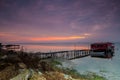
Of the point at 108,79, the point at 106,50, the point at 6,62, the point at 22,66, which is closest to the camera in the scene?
the point at 22,66

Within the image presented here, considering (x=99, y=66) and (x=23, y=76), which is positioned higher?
(x=23, y=76)

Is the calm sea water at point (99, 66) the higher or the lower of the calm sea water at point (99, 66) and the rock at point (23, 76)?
the lower

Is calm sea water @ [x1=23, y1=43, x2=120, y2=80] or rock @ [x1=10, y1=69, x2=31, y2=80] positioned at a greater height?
rock @ [x1=10, y1=69, x2=31, y2=80]

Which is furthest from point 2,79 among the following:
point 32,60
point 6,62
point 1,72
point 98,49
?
point 98,49

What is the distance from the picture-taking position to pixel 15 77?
870 cm

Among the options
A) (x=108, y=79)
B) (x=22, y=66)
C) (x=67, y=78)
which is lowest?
(x=108, y=79)

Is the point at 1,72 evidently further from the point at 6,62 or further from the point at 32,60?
the point at 32,60

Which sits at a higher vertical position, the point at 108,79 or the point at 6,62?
the point at 6,62

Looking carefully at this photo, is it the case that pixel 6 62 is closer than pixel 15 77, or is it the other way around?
pixel 15 77

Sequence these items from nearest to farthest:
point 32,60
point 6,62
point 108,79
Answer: point 6,62
point 32,60
point 108,79

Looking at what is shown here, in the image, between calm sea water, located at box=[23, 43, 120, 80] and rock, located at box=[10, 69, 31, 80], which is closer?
rock, located at box=[10, 69, 31, 80]

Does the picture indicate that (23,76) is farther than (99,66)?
No

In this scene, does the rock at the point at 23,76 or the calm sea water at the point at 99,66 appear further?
the calm sea water at the point at 99,66

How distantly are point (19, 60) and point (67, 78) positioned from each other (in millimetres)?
3409
